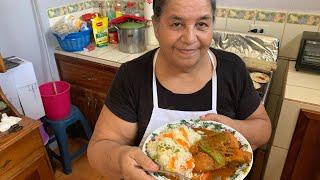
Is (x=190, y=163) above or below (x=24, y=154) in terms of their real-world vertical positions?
above

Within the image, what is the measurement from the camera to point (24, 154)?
1442mm

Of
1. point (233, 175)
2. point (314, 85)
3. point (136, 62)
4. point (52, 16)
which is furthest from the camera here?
point (52, 16)

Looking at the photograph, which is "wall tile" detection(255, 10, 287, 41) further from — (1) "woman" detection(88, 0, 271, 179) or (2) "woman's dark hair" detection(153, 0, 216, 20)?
(2) "woman's dark hair" detection(153, 0, 216, 20)

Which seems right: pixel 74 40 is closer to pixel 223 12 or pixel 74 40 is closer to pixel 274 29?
pixel 223 12

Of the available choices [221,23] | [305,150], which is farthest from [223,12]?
[305,150]

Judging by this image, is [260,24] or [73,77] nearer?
[260,24]

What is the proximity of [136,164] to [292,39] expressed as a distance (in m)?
1.41

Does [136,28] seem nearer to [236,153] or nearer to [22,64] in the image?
[22,64]

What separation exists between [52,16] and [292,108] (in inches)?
71.2

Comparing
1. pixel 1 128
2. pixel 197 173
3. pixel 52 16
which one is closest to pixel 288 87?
pixel 197 173

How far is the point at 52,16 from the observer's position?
2.06 meters

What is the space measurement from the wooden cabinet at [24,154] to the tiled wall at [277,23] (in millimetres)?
1399

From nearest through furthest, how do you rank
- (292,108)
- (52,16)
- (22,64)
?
(292,108), (22,64), (52,16)

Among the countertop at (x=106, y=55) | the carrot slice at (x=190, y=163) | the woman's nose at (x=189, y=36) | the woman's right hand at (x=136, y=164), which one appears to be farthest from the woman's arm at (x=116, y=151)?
the countertop at (x=106, y=55)
